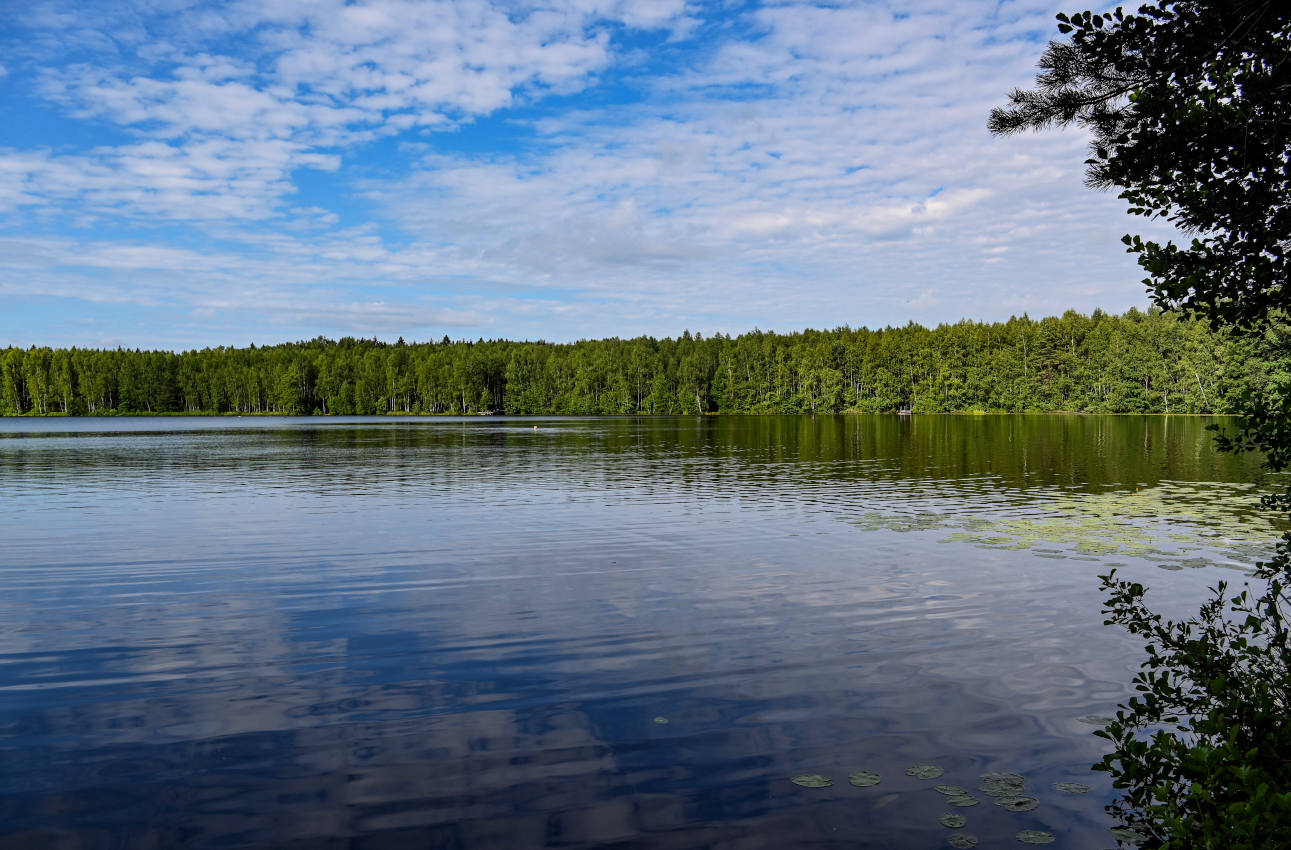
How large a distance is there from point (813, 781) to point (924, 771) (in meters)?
1.36

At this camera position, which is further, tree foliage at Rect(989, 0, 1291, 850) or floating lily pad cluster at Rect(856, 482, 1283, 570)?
floating lily pad cluster at Rect(856, 482, 1283, 570)

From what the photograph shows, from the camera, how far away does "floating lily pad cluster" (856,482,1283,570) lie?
22938 millimetres

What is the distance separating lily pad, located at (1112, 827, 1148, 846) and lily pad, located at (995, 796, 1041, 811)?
0.78 meters

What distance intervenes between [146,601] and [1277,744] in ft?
66.2

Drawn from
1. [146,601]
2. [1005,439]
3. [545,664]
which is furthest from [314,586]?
[1005,439]

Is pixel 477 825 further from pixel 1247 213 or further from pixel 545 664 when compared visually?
pixel 1247 213

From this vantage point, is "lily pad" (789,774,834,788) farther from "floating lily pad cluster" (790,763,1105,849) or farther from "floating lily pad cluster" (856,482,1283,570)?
"floating lily pad cluster" (856,482,1283,570)

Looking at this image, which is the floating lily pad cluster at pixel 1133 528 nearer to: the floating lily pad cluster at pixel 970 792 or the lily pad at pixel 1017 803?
the floating lily pad cluster at pixel 970 792

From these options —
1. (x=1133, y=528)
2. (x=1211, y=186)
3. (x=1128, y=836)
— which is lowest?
(x=1128, y=836)

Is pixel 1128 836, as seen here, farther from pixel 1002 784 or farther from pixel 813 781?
pixel 813 781

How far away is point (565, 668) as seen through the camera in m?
13.6

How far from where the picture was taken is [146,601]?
1855 cm

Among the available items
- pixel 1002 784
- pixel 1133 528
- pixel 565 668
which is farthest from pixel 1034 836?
pixel 1133 528

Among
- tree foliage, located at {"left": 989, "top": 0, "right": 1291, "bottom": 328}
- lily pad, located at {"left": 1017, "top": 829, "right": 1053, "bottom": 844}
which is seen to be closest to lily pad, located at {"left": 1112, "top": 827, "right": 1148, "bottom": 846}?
lily pad, located at {"left": 1017, "top": 829, "right": 1053, "bottom": 844}
